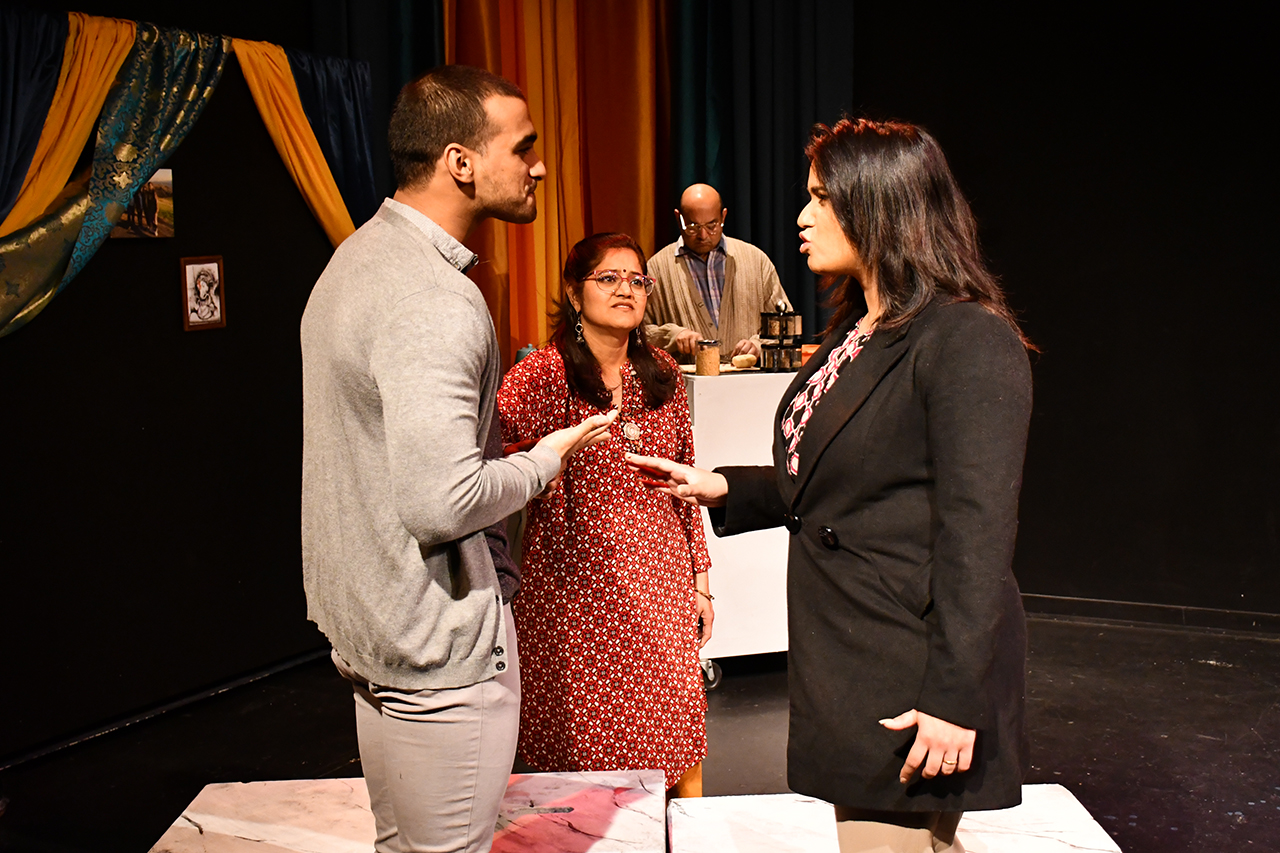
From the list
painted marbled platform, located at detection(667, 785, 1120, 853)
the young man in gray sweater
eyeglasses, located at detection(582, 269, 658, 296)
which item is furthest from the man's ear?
painted marbled platform, located at detection(667, 785, 1120, 853)

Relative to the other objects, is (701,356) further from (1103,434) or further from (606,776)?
(1103,434)

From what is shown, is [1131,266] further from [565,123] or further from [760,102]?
[565,123]

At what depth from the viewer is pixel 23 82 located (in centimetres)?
335

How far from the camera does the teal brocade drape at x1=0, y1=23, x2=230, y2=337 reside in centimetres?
337

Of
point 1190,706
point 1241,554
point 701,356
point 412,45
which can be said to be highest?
point 412,45

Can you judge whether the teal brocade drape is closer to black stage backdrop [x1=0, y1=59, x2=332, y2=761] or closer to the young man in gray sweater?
black stage backdrop [x1=0, y1=59, x2=332, y2=761]

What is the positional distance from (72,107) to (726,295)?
2.49 metres

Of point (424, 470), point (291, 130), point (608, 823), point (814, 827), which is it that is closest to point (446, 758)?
point (424, 470)

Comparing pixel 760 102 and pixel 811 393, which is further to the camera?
pixel 760 102

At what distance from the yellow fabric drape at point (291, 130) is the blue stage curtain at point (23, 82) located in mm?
676

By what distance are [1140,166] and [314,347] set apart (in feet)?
13.3

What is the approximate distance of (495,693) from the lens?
1.63 meters

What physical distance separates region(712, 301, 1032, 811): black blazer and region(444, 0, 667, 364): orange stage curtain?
3298mm

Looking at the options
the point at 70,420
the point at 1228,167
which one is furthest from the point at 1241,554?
the point at 70,420
